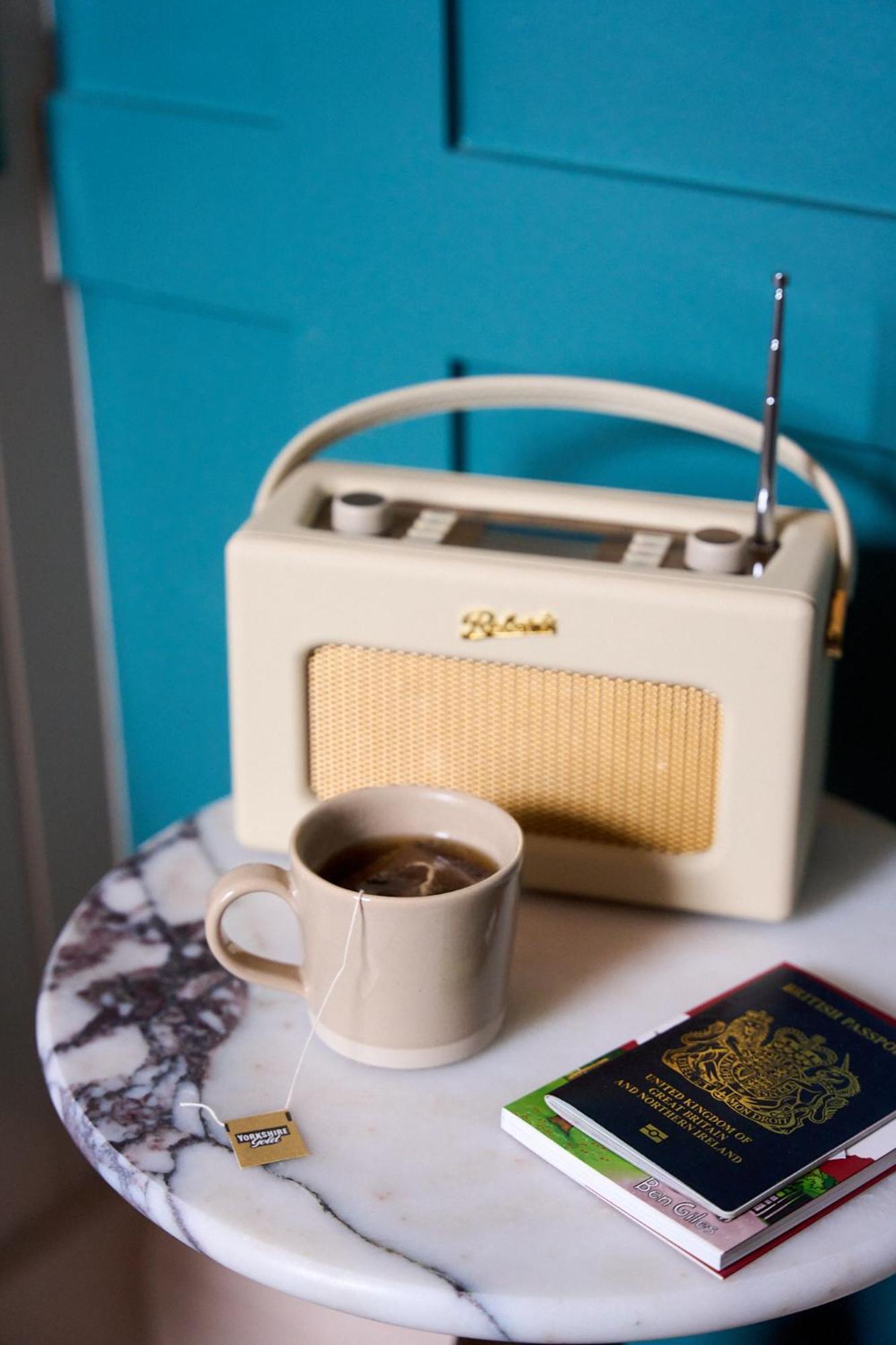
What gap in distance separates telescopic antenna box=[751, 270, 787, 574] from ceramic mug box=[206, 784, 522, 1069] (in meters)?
0.23

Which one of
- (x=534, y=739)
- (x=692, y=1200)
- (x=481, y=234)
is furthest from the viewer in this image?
(x=481, y=234)

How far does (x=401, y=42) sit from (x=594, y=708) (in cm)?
54

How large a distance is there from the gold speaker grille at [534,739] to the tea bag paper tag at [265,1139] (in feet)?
0.77

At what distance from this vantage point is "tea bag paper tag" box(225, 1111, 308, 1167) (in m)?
0.72

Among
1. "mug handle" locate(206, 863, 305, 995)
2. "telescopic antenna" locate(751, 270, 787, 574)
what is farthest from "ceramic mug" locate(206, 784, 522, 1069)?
"telescopic antenna" locate(751, 270, 787, 574)

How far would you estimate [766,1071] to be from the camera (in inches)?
29.6

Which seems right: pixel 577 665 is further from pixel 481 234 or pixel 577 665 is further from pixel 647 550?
pixel 481 234

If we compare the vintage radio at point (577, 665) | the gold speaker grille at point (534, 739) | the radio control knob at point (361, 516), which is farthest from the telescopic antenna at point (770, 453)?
the radio control knob at point (361, 516)

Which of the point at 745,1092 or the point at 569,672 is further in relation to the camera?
the point at 569,672

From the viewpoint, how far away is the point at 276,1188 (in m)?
0.70

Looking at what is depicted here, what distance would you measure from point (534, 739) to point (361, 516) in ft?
0.55

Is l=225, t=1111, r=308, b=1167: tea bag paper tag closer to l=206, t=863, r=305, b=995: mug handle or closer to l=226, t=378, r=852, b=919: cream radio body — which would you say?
l=206, t=863, r=305, b=995: mug handle

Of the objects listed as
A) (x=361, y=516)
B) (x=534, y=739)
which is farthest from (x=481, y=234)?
(x=534, y=739)

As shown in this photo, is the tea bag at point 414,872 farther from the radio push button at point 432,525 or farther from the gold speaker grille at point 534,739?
the radio push button at point 432,525
